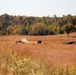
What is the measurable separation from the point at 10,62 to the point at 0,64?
1.55 feet

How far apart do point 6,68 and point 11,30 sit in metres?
118

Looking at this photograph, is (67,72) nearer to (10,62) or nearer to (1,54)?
(10,62)

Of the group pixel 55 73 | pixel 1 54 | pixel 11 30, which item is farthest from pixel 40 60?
pixel 11 30

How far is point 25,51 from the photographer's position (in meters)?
10.2

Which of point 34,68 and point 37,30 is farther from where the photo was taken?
point 37,30

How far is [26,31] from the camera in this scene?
11425 centimetres

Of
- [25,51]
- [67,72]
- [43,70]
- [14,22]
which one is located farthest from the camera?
[14,22]

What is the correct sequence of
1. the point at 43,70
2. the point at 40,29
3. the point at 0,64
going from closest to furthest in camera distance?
the point at 43,70 < the point at 0,64 < the point at 40,29

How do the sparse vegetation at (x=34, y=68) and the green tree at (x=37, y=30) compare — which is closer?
the sparse vegetation at (x=34, y=68)

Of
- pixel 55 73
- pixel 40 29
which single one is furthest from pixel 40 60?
pixel 40 29

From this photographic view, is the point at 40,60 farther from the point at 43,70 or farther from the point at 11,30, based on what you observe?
the point at 11,30

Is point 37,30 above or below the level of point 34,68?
below

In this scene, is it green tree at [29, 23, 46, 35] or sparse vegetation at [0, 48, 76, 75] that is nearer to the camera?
sparse vegetation at [0, 48, 76, 75]

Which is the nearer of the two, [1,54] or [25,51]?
[1,54]
